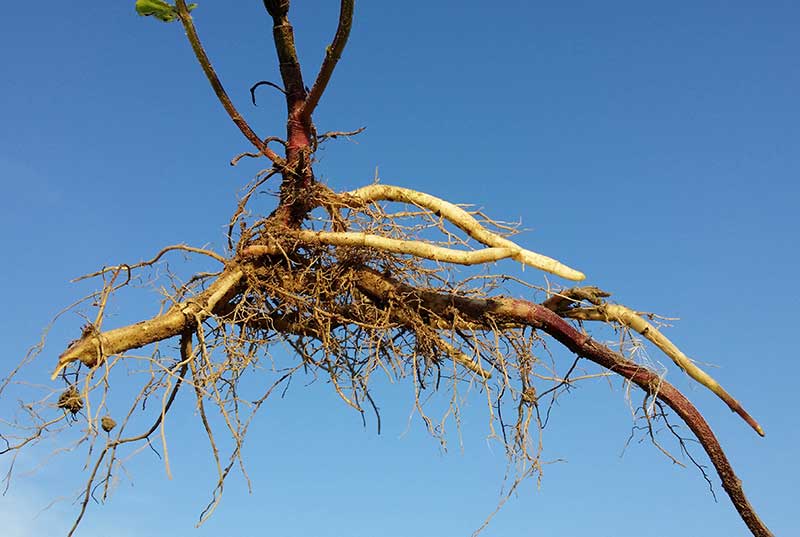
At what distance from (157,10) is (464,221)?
1.53 m

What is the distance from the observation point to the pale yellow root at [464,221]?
11.0 feet

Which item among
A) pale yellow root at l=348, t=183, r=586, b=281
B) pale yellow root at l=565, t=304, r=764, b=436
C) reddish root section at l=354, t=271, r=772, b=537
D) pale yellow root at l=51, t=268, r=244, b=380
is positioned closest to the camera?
pale yellow root at l=51, t=268, r=244, b=380

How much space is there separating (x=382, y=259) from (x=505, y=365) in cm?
69

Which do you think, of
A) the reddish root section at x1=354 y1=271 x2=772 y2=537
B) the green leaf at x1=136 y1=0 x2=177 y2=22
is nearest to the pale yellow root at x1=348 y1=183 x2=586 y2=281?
the reddish root section at x1=354 y1=271 x2=772 y2=537

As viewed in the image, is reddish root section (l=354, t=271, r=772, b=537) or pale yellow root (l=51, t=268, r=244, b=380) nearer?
pale yellow root (l=51, t=268, r=244, b=380)

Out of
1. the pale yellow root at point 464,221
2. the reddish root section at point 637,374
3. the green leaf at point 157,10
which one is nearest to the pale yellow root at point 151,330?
the pale yellow root at point 464,221

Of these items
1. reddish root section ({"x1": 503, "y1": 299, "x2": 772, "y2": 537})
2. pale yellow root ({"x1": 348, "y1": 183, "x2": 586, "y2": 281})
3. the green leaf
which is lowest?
reddish root section ({"x1": 503, "y1": 299, "x2": 772, "y2": 537})

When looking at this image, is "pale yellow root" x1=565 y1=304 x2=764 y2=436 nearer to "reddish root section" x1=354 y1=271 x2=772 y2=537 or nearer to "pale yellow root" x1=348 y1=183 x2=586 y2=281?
"reddish root section" x1=354 y1=271 x2=772 y2=537

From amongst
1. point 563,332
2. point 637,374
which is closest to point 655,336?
point 637,374

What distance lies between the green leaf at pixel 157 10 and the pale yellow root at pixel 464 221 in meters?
1.04

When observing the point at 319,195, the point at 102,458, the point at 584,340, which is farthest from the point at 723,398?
the point at 102,458

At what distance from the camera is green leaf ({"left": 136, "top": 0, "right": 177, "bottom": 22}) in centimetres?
342

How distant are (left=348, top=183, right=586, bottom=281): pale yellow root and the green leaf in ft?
3.40

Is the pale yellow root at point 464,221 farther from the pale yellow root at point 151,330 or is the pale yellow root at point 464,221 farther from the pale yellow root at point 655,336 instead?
the pale yellow root at point 151,330
